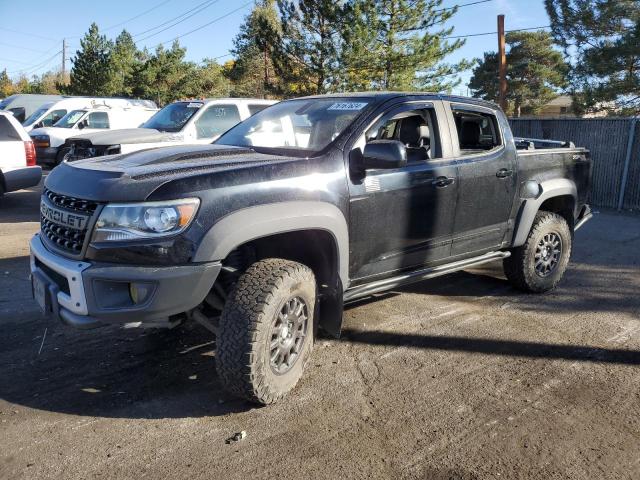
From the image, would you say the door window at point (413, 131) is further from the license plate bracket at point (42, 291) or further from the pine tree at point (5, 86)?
the pine tree at point (5, 86)

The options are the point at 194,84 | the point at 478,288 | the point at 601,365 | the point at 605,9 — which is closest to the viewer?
the point at 601,365

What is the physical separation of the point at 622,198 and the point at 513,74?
35045 mm

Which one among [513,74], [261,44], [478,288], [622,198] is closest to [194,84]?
[261,44]

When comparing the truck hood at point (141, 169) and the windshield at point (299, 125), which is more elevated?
the windshield at point (299, 125)

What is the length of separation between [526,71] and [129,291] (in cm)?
4507

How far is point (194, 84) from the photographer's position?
42.6 m

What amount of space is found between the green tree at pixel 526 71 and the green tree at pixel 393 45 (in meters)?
18.2

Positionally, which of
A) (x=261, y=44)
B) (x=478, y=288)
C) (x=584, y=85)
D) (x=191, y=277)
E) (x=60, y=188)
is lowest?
(x=478, y=288)

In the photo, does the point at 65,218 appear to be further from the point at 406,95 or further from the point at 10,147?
the point at 10,147

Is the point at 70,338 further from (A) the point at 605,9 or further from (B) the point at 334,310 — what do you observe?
(A) the point at 605,9

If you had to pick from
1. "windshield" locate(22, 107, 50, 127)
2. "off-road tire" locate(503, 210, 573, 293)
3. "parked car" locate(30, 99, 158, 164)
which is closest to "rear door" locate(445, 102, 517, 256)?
"off-road tire" locate(503, 210, 573, 293)

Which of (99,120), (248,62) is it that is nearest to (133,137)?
(99,120)

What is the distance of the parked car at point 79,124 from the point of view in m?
15.6

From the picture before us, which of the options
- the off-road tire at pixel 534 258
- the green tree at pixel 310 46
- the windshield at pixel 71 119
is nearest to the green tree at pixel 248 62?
the green tree at pixel 310 46
